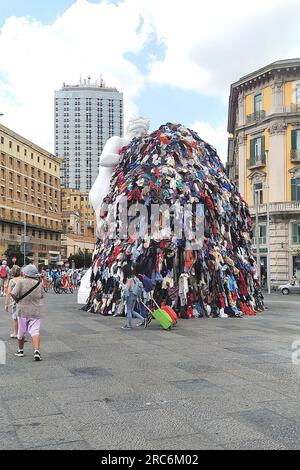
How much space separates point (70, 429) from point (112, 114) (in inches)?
6403

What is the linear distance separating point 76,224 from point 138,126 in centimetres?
9204

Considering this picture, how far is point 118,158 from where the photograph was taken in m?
16.4

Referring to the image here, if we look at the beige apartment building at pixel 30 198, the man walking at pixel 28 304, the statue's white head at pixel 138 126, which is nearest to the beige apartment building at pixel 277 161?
the statue's white head at pixel 138 126

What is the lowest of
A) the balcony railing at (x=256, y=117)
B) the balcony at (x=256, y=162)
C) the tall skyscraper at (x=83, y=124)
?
the balcony at (x=256, y=162)

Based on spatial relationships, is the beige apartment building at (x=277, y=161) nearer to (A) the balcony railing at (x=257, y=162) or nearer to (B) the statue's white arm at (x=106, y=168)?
(A) the balcony railing at (x=257, y=162)

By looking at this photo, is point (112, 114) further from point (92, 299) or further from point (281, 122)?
point (92, 299)

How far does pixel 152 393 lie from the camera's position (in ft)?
19.5

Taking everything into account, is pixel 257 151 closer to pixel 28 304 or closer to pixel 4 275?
pixel 4 275

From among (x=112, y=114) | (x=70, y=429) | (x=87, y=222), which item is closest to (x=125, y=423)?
(x=70, y=429)

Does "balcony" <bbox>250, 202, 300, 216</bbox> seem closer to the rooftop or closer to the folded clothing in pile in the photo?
the folded clothing in pile

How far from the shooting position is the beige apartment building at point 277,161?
129 ft

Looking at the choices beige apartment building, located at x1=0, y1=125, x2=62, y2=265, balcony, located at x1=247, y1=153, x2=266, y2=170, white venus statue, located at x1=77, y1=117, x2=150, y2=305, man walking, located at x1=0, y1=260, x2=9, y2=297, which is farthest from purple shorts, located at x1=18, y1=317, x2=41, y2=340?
beige apartment building, located at x1=0, y1=125, x2=62, y2=265

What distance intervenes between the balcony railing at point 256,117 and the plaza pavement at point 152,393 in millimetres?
33606

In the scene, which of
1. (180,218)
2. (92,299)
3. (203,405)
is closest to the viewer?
(203,405)
